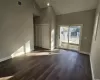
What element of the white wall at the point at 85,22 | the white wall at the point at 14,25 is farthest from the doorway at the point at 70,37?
the white wall at the point at 14,25

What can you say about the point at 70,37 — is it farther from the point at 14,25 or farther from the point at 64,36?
the point at 14,25

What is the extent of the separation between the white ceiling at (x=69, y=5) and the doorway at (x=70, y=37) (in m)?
1.25

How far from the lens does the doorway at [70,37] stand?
5.47m

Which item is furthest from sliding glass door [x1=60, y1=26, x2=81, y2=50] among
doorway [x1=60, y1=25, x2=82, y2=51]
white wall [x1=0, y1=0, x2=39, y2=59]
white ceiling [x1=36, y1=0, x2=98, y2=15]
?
white wall [x1=0, y1=0, x2=39, y2=59]

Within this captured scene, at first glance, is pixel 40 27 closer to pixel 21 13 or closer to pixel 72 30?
pixel 21 13

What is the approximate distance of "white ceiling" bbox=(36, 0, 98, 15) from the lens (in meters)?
4.23

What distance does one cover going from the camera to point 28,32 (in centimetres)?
518

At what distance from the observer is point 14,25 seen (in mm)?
4211

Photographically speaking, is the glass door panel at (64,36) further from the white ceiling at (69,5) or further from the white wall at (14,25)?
the white wall at (14,25)

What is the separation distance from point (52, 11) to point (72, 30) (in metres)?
2.24

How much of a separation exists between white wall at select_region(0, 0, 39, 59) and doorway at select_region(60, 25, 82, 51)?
9.27 ft

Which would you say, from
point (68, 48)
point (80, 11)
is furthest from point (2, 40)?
point (80, 11)

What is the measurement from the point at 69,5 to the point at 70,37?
8.01 ft

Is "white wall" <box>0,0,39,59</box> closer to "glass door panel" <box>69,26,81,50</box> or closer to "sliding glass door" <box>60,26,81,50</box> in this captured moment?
Result: "sliding glass door" <box>60,26,81,50</box>
